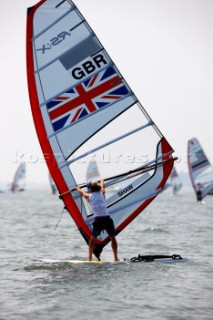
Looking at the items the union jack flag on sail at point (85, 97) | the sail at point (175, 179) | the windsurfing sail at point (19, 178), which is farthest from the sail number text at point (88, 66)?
the windsurfing sail at point (19, 178)

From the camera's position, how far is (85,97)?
8.67 metres

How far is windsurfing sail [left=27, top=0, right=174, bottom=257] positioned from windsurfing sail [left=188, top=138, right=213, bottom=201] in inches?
855

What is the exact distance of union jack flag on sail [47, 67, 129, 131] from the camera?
866 centimetres

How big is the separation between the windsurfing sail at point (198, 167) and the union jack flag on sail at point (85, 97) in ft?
71.9

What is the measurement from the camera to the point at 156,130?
874 cm

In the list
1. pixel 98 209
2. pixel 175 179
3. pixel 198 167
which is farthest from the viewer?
pixel 175 179

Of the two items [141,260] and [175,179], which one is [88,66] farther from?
[175,179]

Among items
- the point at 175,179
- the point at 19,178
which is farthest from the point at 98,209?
the point at 19,178

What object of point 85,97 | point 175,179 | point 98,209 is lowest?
point 175,179

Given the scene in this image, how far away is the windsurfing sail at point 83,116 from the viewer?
8.55 metres

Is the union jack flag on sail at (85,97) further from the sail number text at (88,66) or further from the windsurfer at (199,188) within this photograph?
the windsurfer at (199,188)

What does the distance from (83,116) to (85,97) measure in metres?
0.29

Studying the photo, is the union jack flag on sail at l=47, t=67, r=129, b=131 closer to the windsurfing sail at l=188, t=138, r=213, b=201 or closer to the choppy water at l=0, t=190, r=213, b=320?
the choppy water at l=0, t=190, r=213, b=320

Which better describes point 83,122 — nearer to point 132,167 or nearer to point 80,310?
point 132,167
